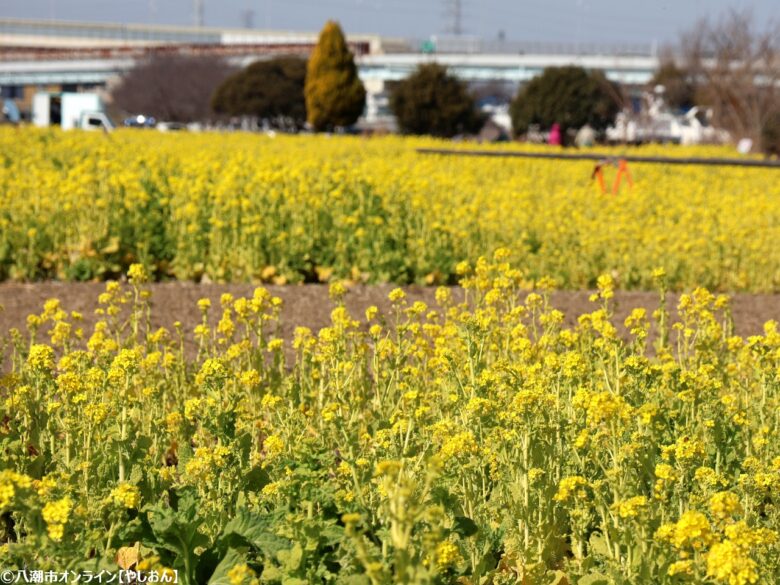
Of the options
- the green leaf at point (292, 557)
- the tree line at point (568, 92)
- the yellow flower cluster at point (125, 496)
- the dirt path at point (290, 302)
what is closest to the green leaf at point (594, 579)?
the green leaf at point (292, 557)

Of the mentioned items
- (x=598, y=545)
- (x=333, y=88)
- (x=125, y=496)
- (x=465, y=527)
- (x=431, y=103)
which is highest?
(x=333, y=88)

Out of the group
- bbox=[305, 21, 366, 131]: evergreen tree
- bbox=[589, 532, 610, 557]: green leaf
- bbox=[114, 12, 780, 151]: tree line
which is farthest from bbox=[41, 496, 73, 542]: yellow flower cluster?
bbox=[305, 21, 366, 131]: evergreen tree

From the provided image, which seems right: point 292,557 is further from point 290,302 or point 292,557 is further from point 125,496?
point 290,302

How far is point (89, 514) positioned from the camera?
3510 millimetres

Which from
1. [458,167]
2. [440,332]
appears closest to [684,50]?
[458,167]

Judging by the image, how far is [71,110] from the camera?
6366 cm

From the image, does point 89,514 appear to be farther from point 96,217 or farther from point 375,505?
point 96,217

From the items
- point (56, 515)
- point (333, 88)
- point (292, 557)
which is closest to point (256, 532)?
point (292, 557)

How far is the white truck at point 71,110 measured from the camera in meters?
49.7

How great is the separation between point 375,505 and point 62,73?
127 metres

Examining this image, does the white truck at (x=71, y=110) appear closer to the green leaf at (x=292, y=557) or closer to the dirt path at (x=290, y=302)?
the dirt path at (x=290, y=302)

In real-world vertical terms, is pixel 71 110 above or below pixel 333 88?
below

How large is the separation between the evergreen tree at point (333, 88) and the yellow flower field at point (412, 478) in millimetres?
49349

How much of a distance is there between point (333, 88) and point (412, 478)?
5114cm
